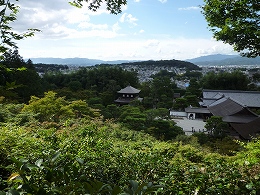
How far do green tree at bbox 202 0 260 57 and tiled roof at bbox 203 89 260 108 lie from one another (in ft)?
63.5

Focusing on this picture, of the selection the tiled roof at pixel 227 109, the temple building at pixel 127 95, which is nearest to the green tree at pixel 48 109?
the tiled roof at pixel 227 109

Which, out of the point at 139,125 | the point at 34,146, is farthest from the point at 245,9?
the point at 139,125

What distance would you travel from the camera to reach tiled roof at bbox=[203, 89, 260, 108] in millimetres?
24286

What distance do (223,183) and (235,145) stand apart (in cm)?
945

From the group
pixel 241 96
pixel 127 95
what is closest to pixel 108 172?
pixel 127 95

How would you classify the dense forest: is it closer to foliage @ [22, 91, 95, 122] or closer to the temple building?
foliage @ [22, 91, 95, 122]

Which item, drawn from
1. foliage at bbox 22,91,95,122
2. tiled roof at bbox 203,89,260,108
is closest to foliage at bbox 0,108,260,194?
foliage at bbox 22,91,95,122

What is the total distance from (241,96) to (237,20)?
22.8 metres

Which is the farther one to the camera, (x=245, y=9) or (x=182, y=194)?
(x=245, y=9)

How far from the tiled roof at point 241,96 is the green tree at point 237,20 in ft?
63.5

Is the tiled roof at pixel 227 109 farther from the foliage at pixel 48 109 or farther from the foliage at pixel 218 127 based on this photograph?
the foliage at pixel 48 109

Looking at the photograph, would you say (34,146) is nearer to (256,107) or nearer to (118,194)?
(118,194)

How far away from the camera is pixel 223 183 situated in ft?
5.59

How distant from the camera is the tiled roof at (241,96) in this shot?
24.3m
